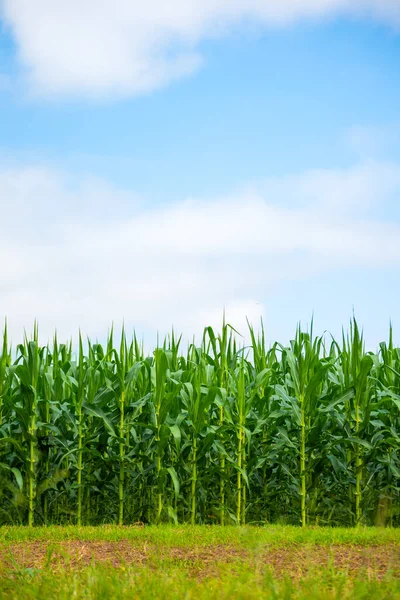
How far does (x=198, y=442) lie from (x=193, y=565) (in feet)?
10.1

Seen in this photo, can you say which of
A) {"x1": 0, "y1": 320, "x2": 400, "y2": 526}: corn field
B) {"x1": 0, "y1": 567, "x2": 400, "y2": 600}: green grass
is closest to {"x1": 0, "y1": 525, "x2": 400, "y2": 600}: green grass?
{"x1": 0, "y1": 567, "x2": 400, "y2": 600}: green grass

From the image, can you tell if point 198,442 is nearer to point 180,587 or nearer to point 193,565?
point 193,565

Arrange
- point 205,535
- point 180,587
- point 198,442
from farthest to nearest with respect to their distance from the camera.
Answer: point 198,442 → point 205,535 → point 180,587

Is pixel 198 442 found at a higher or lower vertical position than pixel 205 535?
higher

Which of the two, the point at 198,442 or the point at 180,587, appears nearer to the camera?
the point at 180,587

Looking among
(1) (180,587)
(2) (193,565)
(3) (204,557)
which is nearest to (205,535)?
(3) (204,557)

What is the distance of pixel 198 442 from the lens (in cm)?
952

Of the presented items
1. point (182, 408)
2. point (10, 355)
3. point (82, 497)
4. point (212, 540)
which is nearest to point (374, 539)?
point (212, 540)

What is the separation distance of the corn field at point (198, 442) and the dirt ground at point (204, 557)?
1988 millimetres

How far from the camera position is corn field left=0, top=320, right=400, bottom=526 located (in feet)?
30.8

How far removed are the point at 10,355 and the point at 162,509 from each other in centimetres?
315

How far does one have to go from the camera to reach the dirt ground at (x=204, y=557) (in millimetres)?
6266

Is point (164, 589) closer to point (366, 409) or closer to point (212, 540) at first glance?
point (212, 540)

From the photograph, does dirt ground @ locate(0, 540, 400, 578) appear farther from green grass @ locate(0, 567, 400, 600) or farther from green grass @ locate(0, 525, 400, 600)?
green grass @ locate(0, 567, 400, 600)
